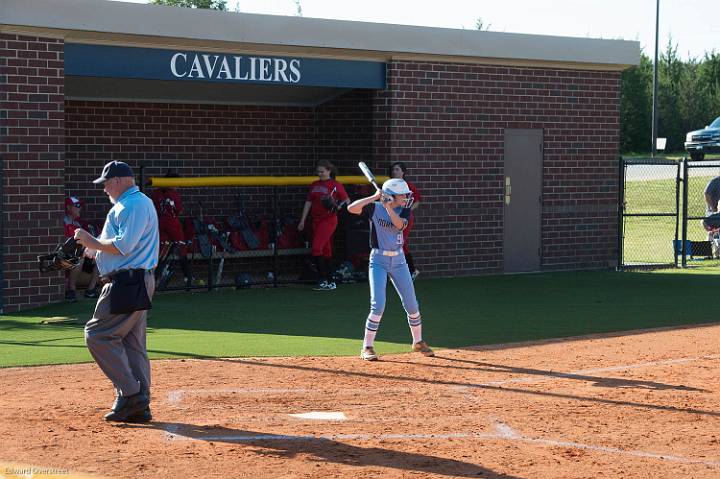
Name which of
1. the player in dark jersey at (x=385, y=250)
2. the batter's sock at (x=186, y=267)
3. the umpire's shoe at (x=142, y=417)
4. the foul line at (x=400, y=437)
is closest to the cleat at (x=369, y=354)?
the player in dark jersey at (x=385, y=250)

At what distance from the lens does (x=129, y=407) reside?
8945 mm

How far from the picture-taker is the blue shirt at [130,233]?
8.77m

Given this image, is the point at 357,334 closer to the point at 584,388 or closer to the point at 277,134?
the point at 584,388

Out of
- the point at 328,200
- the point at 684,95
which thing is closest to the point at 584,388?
the point at 328,200

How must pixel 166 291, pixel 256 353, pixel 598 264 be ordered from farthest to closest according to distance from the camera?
pixel 598 264
pixel 166 291
pixel 256 353

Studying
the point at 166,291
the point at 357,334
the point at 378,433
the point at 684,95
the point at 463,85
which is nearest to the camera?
the point at 378,433

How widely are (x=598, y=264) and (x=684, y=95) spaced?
42.7 meters

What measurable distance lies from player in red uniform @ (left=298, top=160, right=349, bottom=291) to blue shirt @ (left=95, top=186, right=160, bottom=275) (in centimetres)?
953

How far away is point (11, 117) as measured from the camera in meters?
16.1

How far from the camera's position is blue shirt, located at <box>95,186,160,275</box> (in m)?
8.77

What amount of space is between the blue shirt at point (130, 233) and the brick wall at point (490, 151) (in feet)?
37.5

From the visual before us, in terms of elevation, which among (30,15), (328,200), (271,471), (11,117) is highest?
(30,15)

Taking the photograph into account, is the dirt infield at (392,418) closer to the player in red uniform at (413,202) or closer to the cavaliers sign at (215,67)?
the player in red uniform at (413,202)

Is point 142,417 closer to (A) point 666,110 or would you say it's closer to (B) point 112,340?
(B) point 112,340
